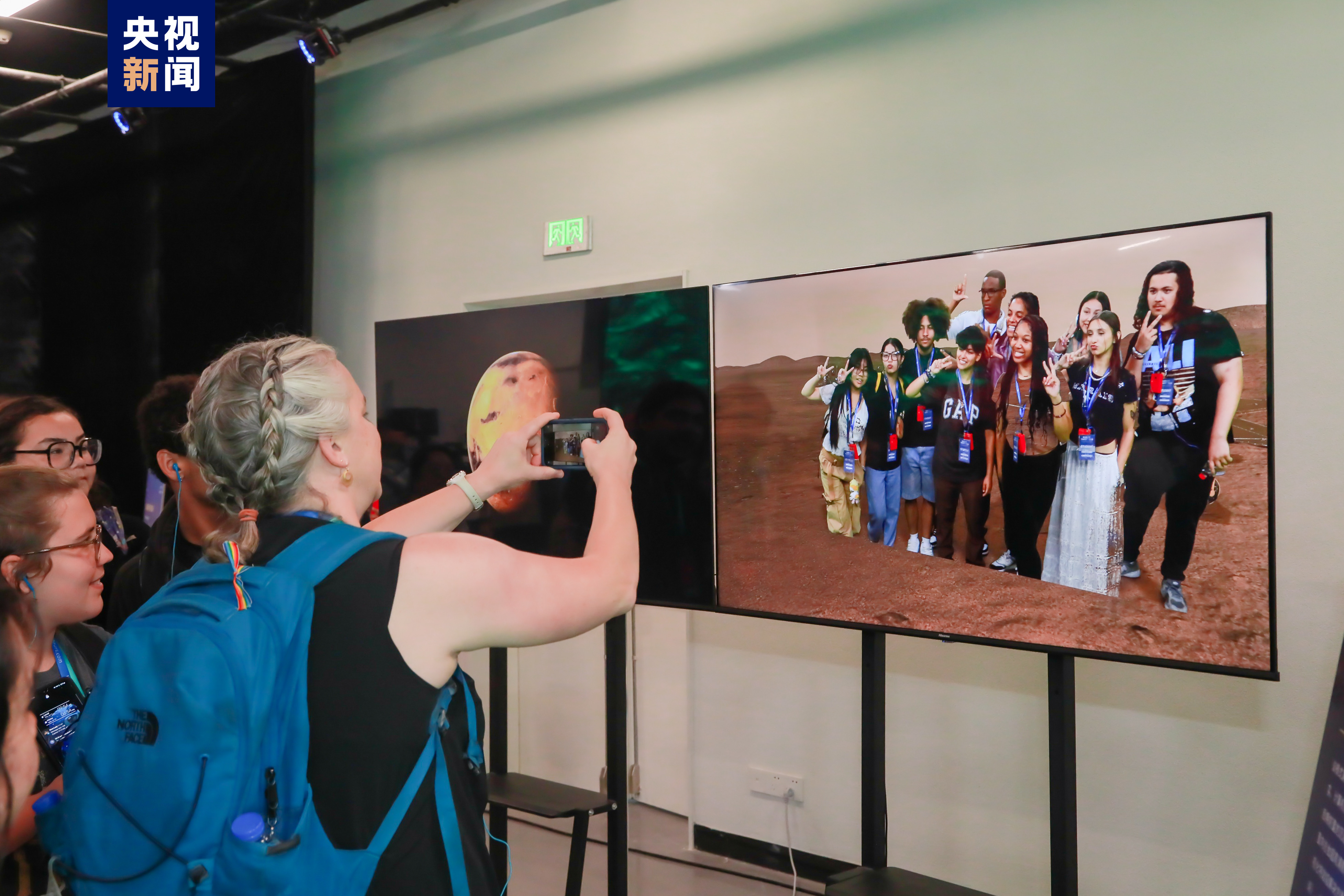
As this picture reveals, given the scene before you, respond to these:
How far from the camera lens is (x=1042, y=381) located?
2.00 metres

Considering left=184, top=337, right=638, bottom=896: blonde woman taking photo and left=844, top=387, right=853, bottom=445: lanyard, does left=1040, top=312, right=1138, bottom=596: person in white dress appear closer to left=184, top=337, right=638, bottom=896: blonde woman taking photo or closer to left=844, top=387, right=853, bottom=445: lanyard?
left=844, top=387, right=853, bottom=445: lanyard

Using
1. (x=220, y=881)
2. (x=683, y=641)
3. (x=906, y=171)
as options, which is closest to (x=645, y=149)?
(x=906, y=171)

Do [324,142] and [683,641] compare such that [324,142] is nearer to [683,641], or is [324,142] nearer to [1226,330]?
[683,641]

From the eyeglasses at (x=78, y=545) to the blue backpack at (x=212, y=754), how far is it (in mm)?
542

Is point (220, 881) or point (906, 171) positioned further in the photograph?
point (906, 171)

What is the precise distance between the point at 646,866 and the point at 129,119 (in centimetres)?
446

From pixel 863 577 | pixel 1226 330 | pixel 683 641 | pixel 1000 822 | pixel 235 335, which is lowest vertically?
pixel 1000 822

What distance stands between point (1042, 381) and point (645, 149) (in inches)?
86.2

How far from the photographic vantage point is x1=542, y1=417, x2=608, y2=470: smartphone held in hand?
2.49 meters

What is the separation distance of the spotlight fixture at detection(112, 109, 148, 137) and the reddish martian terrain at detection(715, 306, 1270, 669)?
4016 millimetres

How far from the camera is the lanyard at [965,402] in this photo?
2.10m

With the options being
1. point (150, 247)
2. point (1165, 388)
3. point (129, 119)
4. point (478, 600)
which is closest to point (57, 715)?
point (478, 600)

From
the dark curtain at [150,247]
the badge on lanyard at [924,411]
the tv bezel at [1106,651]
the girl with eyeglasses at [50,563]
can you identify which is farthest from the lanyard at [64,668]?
the dark curtain at [150,247]

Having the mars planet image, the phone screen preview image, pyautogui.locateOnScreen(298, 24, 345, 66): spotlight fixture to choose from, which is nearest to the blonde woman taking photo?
the phone screen preview image
